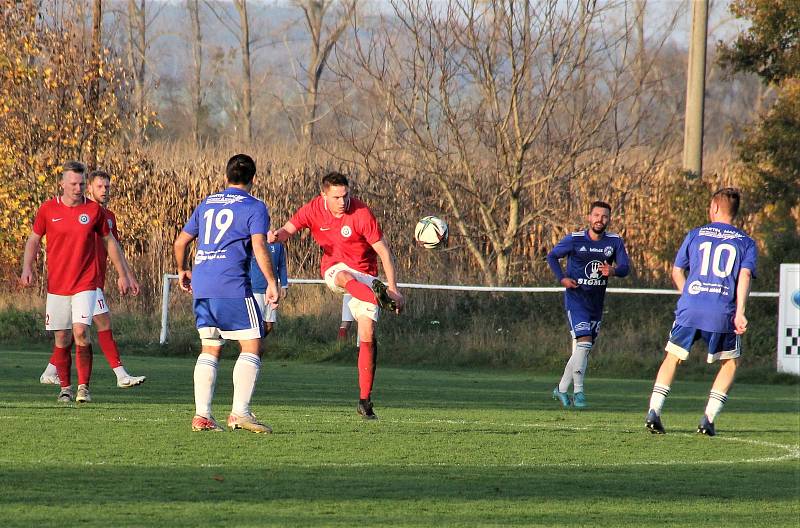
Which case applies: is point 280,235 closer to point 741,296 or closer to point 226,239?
point 226,239

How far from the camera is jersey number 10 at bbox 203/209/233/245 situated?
9438 millimetres

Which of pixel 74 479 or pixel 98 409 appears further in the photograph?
pixel 98 409

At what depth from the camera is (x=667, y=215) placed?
27.4 metres

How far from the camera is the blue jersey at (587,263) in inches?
535

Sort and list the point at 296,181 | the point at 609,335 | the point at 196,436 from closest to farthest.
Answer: the point at 196,436 < the point at 609,335 < the point at 296,181

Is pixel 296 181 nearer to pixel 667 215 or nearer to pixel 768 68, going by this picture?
pixel 667 215

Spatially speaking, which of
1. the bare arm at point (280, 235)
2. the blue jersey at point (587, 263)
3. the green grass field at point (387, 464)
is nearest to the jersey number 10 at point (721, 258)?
the green grass field at point (387, 464)

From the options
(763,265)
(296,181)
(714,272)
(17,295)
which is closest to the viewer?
(714,272)

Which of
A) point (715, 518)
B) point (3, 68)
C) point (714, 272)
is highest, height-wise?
point (3, 68)

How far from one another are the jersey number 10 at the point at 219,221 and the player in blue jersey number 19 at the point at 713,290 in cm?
363

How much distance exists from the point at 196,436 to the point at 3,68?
19256 millimetres

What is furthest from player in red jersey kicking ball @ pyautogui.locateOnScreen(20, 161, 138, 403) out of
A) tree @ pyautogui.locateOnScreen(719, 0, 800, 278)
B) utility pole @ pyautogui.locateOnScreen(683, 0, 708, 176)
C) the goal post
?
utility pole @ pyautogui.locateOnScreen(683, 0, 708, 176)

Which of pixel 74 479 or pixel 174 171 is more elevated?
pixel 174 171

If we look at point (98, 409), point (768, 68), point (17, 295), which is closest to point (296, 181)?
point (17, 295)
